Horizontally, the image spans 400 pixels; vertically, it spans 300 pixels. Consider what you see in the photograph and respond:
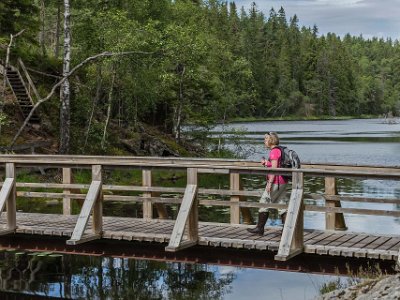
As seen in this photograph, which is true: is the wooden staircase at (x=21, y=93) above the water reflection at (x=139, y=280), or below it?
above

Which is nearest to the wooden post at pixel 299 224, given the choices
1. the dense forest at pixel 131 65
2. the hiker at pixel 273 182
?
the hiker at pixel 273 182

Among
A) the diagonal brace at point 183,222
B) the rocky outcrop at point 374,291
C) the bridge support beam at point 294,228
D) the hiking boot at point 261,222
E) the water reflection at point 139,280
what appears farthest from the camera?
the water reflection at point 139,280

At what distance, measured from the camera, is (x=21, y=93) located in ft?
109

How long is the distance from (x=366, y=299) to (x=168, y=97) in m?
34.8

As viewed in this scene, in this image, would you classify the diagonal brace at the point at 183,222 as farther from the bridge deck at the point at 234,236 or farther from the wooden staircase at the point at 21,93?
the wooden staircase at the point at 21,93

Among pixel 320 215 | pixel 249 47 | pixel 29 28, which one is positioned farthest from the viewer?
pixel 249 47

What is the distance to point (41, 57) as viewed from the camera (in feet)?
121

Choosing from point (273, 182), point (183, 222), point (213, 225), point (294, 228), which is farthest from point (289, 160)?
point (213, 225)

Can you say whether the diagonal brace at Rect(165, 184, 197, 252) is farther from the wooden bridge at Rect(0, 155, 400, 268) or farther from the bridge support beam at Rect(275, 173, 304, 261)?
the bridge support beam at Rect(275, 173, 304, 261)

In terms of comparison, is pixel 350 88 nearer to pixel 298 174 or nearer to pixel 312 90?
pixel 312 90

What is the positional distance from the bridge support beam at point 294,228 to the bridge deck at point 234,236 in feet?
0.69

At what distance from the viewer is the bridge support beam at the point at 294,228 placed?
10484 mm

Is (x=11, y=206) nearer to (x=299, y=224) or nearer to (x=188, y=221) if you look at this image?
(x=188, y=221)

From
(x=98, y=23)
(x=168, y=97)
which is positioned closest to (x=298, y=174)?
(x=98, y=23)
